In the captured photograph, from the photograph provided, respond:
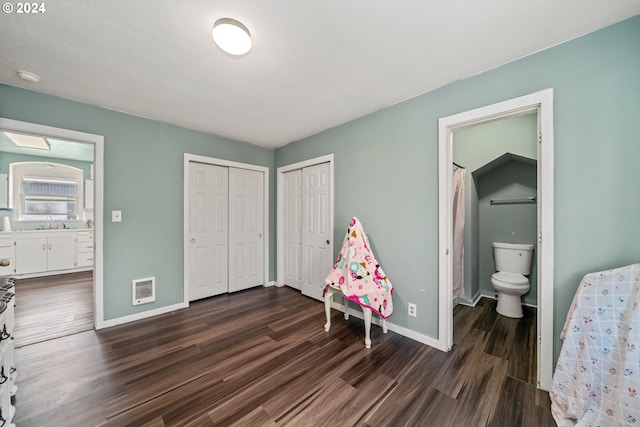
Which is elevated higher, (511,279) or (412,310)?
(511,279)

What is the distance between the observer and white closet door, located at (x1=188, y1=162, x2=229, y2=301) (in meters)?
3.23

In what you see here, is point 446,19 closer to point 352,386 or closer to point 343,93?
point 343,93

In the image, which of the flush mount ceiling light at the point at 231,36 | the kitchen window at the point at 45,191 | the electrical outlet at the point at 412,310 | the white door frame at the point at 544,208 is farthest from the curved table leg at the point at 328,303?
the kitchen window at the point at 45,191

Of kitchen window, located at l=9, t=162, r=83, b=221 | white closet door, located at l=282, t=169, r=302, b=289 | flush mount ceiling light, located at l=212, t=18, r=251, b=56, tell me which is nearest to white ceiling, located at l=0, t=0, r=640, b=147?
flush mount ceiling light, located at l=212, t=18, r=251, b=56

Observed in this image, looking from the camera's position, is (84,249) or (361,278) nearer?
(361,278)

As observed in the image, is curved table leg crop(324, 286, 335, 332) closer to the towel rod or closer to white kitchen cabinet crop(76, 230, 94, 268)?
the towel rod

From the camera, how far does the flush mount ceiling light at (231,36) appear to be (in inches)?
53.5

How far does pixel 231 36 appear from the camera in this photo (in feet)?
4.60

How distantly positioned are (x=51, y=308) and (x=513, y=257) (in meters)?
6.14

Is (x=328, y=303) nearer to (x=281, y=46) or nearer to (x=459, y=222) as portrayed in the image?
(x=459, y=222)

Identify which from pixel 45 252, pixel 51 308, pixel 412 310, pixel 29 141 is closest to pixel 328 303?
pixel 412 310

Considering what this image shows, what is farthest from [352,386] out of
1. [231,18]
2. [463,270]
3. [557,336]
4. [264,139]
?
[264,139]

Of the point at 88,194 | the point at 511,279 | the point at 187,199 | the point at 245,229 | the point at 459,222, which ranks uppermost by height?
the point at 88,194

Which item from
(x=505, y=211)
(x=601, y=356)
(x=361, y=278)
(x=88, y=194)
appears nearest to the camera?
(x=601, y=356)
